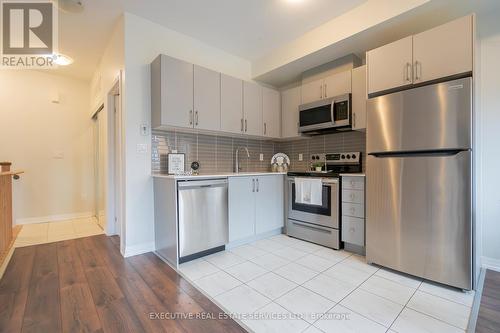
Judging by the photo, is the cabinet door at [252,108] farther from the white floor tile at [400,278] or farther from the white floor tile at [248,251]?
the white floor tile at [400,278]

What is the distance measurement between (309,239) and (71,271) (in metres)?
2.55

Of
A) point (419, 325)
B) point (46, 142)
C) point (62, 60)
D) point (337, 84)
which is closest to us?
point (419, 325)

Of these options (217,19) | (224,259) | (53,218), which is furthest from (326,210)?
(53,218)

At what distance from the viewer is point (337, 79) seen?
9.68 ft

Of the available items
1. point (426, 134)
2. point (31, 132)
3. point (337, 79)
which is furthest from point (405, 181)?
point (31, 132)

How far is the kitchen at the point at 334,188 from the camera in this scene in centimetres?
179

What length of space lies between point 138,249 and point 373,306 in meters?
2.32

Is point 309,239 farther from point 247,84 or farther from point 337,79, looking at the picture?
point 247,84

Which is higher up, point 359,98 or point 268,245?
point 359,98

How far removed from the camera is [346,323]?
1449 millimetres

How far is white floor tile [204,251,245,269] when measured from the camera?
91.5 inches

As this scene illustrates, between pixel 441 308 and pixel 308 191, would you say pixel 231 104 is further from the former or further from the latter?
pixel 441 308

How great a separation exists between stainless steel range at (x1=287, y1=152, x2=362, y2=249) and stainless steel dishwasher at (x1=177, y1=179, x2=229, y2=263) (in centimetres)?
101

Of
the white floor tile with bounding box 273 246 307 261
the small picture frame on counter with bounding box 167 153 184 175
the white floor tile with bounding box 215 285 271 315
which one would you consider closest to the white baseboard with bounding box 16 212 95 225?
the small picture frame on counter with bounding box 167 153 184 175
